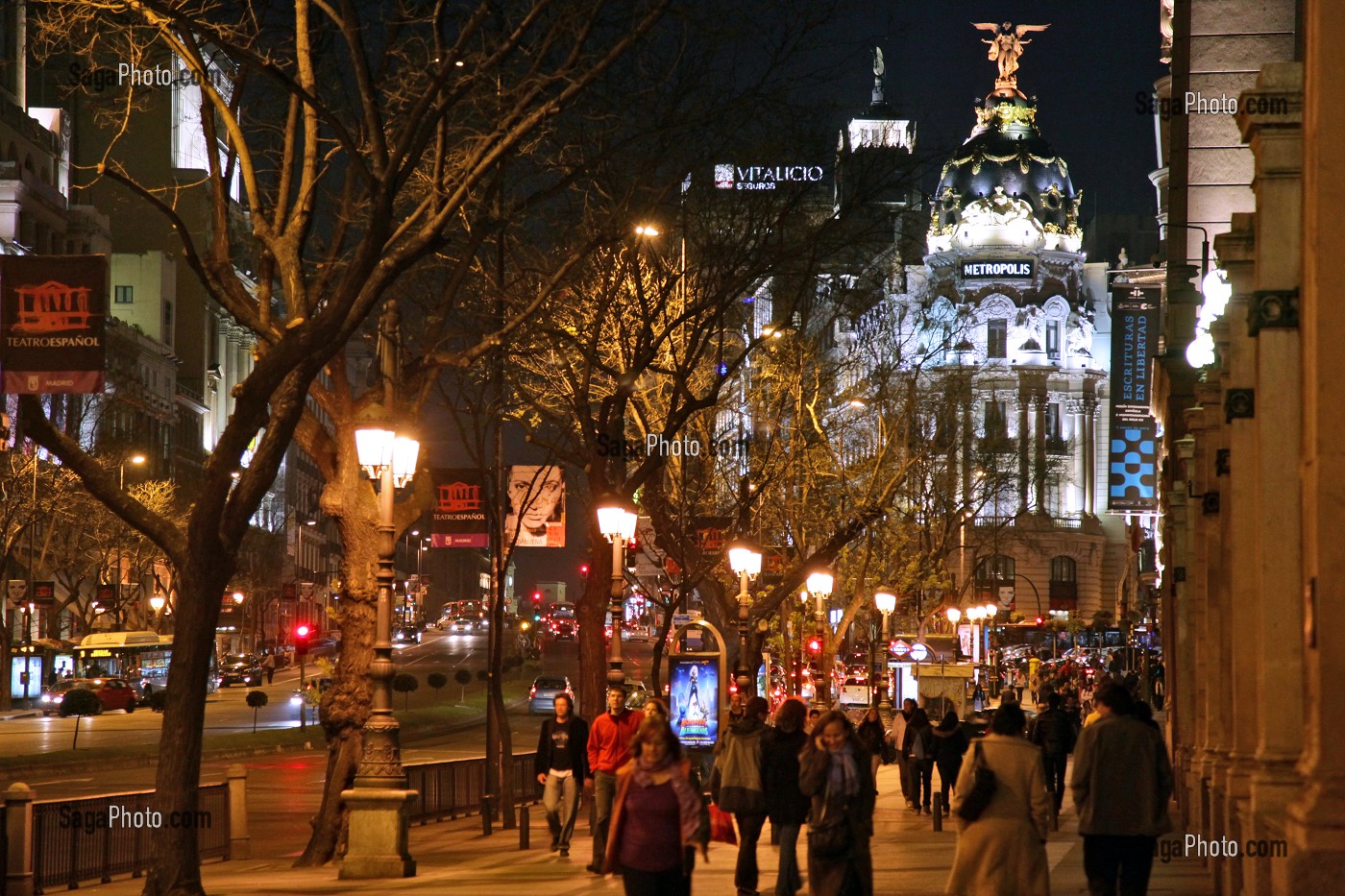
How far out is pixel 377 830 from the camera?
1798 cm

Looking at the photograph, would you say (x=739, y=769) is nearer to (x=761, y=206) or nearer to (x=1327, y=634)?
(x=1327, y=634)

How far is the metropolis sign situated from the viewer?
12606 cm

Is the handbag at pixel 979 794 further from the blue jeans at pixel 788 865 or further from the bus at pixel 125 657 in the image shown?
the bus at pixel 125 657

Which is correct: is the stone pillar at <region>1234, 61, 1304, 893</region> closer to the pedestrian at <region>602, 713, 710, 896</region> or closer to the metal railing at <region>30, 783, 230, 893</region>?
the pedestrian at <region>602, 713, 710, 896</region>

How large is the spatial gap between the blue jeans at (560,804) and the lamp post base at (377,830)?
2.65m

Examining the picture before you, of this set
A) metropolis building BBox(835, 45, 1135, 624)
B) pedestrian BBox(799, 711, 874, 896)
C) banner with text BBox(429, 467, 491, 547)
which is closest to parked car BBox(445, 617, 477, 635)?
metropolis building BBox(835, 45, 1135, 624)

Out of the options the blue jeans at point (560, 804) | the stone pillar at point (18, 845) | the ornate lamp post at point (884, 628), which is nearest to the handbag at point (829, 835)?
the blue jeans at point (560, 804)

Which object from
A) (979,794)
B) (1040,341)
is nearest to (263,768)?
(979,794)

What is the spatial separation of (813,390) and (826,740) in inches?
1058

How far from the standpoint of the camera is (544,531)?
30.7m

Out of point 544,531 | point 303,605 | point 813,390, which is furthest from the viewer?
point 303,605

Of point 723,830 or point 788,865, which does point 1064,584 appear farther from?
point 788,865

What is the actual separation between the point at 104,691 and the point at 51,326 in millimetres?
51527

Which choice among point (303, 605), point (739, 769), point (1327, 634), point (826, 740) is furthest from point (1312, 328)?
point (303, 605)
